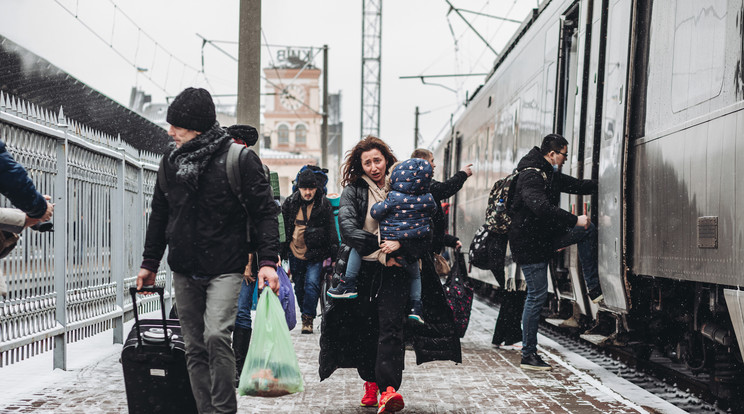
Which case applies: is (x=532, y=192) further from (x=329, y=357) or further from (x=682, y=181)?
(x=329, y=357)

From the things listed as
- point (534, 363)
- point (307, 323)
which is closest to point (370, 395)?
point (534, 363)

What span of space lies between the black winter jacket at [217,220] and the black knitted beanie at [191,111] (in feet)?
0.55

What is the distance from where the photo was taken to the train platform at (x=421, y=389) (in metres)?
5.92

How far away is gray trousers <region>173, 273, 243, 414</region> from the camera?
179 inches

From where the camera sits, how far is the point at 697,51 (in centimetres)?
556

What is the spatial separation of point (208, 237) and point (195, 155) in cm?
41

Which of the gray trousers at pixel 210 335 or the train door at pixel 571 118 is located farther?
the train door at pixel 571 118

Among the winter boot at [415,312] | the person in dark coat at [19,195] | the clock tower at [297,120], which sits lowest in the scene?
the winter boot at [415,312]

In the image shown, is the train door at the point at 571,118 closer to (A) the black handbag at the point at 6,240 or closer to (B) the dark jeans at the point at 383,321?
(B) the dark jeans at the point at 383,321

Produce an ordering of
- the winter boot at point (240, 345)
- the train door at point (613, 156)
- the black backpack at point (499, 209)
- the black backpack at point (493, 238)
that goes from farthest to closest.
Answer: the black backpack at point (493, 238) < the black backpack at point (499, 209) < the winter boot at point (240, 345) < the train door at point (613, 156)

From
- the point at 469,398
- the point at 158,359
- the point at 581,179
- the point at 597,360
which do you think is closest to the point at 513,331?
the point at 597,360

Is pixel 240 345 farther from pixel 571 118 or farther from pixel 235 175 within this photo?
pixel 571 118

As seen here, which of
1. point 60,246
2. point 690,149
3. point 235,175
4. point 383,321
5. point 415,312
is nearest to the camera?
point 235,175

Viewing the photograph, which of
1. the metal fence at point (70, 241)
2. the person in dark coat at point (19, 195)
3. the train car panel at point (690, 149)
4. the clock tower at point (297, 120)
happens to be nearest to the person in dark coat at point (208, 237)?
the person in dark coat at point (19, 195)
